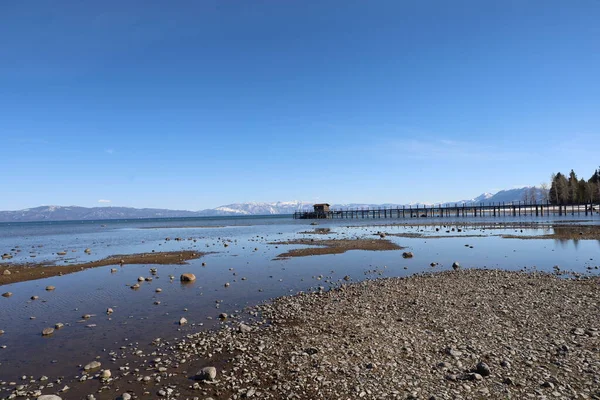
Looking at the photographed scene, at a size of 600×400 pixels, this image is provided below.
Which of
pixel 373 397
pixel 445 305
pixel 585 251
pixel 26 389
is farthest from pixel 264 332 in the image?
pixel 585 251

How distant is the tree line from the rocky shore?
150 metres

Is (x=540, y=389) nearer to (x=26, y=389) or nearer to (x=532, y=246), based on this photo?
(x=26, y=389)

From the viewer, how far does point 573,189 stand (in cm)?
13812

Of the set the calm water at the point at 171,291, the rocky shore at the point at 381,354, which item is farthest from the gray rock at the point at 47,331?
the rocky shore at the point at 381,354

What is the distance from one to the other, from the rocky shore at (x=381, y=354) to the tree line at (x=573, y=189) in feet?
493

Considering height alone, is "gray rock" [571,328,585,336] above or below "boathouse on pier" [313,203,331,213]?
below

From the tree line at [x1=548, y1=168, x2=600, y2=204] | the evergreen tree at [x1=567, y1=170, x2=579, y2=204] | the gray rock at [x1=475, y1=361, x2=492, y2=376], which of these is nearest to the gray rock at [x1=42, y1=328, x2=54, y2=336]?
the gray rock at [x1=475, y1=361, x2=492, y2=376]

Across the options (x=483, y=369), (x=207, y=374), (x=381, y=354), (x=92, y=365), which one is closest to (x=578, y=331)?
(x=483, y=369)

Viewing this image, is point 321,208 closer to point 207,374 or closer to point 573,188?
point 573,188

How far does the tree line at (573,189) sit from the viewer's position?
5217 inches

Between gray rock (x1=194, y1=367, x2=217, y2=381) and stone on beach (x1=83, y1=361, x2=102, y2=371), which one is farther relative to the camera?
stone on beach (x1=83, y1=361, x2=102, y2=371)

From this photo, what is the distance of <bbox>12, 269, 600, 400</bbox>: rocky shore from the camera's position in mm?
8812

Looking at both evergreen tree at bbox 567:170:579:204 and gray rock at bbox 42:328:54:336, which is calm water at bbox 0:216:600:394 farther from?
evergreen tree at bbox 567:170:579:204

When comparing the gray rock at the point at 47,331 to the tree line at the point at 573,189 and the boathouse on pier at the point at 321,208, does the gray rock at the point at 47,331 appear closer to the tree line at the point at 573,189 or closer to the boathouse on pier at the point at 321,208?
the boathouse on pier at the point at 321,208
